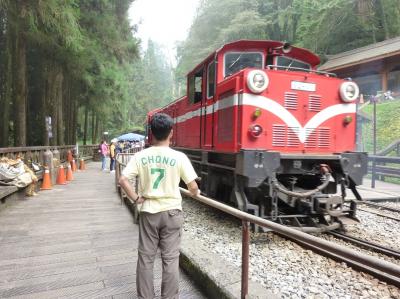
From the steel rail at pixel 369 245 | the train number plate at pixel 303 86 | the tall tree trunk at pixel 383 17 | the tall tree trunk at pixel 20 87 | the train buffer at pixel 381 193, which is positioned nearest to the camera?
the steel rail at pixel 369 245

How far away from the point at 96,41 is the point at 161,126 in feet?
42.4

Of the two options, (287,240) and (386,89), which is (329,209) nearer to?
(287,240)

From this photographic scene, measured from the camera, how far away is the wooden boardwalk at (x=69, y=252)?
364 centimetres

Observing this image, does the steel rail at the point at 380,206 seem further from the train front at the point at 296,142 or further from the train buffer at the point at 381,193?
the train front at the point at 296,142

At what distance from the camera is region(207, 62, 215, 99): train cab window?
7.38 meters

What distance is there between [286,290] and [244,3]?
38.1 metres

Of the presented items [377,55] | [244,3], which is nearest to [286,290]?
[377,55]

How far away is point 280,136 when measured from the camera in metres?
6.29

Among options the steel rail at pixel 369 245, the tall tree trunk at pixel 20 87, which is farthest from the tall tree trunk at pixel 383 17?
the steel rail at pixel 369 245

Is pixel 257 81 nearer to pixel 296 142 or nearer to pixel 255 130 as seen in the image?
pixel 255 130

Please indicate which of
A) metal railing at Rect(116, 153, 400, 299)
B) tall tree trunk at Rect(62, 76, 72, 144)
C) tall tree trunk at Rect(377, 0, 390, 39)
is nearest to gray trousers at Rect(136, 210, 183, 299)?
metal railing at Rect(116, 153, 400, 299)

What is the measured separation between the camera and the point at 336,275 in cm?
437

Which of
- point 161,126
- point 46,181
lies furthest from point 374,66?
point 161,126

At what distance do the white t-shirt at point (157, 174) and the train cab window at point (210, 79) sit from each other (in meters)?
4.60
